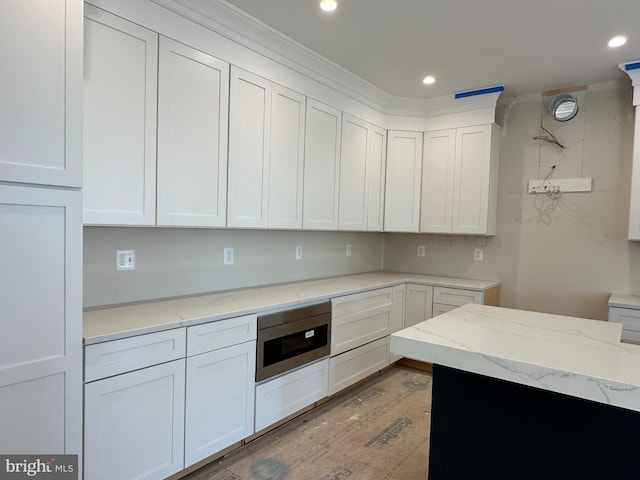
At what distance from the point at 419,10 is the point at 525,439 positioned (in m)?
2.25

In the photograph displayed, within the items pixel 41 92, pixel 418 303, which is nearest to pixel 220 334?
pixel 41 92

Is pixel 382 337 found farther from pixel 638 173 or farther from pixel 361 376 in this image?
pixel 638 173

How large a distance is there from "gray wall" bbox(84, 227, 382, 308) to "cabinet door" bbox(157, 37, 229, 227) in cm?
32

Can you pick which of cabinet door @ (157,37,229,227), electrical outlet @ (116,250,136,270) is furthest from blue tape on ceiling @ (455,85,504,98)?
electrical outlet @ (116,250,136,270)

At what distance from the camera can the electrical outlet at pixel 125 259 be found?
2.21 meters

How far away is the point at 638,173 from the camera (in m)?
2.93

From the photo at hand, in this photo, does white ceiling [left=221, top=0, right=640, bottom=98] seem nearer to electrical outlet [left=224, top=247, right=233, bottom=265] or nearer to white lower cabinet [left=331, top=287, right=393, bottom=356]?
electrical outlet [left=224, top=247, right=233, bottom=265]

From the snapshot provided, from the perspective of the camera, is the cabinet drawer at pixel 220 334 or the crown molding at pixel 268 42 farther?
the crown molding at pixel 268 42

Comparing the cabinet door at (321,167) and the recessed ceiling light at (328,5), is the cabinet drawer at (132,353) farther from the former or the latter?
the recessed ceiling light at (328,5)

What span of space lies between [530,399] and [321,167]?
220 centimetres

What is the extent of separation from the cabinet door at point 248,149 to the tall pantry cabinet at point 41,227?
103 cm

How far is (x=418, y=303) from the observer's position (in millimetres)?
3750

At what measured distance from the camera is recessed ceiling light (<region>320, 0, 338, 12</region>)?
7.21ft

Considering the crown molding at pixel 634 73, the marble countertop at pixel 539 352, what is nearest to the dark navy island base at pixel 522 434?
the marble countertop at pixel 539 352
